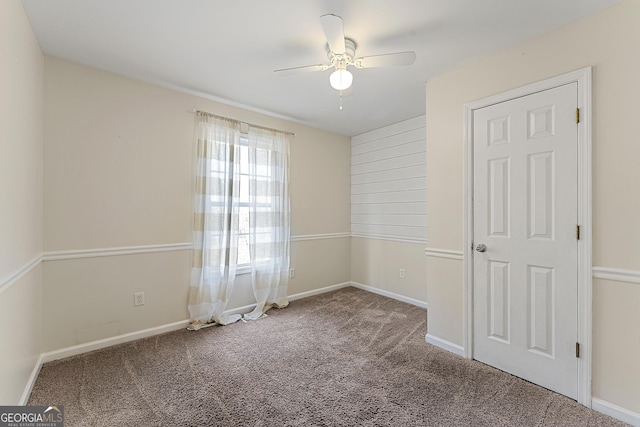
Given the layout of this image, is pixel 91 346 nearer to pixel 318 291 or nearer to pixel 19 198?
pixel 19 198

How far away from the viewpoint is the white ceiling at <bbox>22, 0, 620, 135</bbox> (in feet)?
5.69

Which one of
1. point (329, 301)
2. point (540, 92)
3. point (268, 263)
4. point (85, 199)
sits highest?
point (540, 92)

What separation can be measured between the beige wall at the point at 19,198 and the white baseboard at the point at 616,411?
3311 mm

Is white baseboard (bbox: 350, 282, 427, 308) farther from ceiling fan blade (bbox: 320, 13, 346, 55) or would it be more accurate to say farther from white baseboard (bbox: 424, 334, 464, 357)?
ceiling fan blade (bbox: 320, 13, 346, 55)

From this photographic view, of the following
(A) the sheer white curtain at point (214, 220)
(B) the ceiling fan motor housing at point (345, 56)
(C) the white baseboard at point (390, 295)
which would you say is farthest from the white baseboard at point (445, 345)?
(B) the ceiling fan motor housing at point (345, 56)

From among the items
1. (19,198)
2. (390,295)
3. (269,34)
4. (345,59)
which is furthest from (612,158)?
(19,198)

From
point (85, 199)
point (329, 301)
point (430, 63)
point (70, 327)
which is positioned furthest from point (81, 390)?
point (430, 63)

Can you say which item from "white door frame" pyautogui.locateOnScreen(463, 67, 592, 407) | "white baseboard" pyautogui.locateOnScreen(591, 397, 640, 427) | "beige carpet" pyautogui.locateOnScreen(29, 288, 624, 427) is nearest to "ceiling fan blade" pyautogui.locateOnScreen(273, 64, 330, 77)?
"white door frame" pyautogui.locateOnScreen(463, 67, 592, 407)

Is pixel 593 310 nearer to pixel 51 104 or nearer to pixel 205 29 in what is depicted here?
pixel 205 29

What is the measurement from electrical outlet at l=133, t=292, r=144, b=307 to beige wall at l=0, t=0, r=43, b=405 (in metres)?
0.65

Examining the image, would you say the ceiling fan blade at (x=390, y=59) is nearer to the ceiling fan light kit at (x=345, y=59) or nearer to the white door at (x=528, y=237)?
the ceiling fan light kit at (x=345, y=59)

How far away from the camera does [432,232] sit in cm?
265

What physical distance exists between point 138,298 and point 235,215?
1243 mm

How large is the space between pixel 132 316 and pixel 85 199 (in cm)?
116
